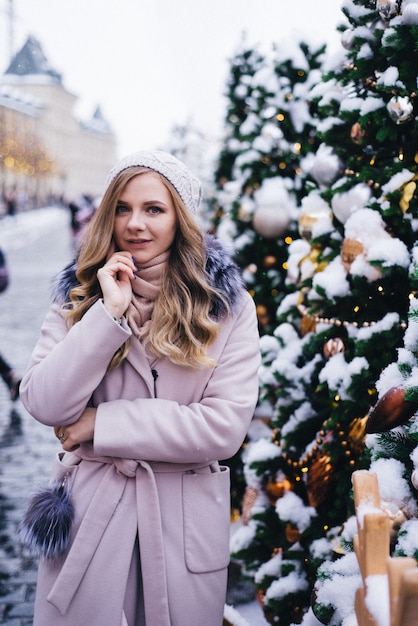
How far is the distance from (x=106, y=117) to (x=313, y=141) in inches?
4419

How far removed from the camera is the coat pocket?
1909mm

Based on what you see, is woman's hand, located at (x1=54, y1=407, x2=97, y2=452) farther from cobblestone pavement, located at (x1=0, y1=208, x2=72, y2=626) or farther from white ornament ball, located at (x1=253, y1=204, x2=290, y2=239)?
white ornament ball, located at (x1=253, y1=204, x2=290, y2=239)

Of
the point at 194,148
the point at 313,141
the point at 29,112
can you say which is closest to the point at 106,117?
the point at 29,112

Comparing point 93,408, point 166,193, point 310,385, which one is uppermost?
point 166,193

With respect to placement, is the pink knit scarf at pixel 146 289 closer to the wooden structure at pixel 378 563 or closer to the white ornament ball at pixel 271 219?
the wooden structure at pixel 378 563

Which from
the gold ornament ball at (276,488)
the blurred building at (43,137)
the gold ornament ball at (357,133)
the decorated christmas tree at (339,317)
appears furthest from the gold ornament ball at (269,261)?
the blurred building at (43,137)

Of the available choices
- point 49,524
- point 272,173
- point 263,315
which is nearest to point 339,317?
point 49,524

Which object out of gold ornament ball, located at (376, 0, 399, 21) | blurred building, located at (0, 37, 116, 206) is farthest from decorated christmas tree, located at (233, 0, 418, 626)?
blurred building, located at (0, 37, 116, 206)

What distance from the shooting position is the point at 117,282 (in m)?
1.96

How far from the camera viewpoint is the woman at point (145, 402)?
1834 mm

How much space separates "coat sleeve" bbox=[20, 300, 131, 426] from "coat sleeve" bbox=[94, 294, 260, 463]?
0.10 m

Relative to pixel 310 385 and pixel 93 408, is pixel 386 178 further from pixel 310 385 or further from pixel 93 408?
pixel 93 408

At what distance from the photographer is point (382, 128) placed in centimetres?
230

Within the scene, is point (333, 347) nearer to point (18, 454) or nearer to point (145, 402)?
point (145, 402)
